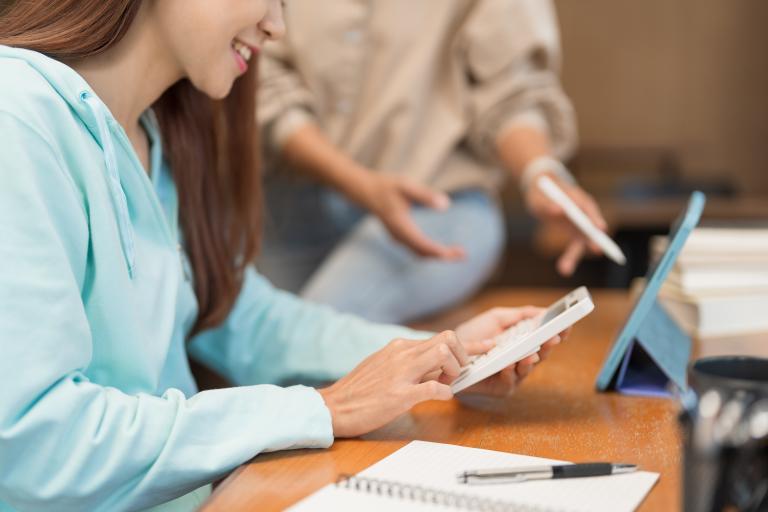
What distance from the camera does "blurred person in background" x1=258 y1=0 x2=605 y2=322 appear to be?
1.76 meters

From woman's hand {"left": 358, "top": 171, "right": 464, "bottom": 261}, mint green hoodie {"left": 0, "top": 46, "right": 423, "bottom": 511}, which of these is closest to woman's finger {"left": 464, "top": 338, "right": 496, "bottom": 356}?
mint green hoodie {"left": 0, "top": 46, "right": 423, "bottom": 511}

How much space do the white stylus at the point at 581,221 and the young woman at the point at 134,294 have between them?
0.96 ft

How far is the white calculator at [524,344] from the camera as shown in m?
0.89

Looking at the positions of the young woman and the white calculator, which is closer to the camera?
the young woman

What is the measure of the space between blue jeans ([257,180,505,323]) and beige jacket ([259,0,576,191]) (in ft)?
0.33

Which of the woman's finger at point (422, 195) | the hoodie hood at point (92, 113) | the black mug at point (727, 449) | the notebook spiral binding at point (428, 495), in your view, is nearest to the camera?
the black mug at point (727, 449)

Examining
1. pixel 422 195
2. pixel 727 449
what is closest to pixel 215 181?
pixel 422 195

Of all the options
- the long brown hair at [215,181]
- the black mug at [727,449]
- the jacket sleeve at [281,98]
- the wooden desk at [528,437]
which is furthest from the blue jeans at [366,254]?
the black mug at [727,449]

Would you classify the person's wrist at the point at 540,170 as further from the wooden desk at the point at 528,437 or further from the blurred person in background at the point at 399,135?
the wooden desk at the point at 528,437

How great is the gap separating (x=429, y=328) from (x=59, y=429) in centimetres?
95

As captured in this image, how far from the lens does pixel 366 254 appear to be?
1.78 meters

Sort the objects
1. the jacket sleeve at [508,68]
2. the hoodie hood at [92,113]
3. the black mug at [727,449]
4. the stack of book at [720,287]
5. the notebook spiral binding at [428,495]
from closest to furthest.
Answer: the black mug at [727,449] < the notebook spiral binding at [428,495] < the hoodie hood at [92,113] < the stack of book at [720,287] < the jacket sleeve at [508,68]

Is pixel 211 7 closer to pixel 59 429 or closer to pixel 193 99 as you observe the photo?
pixel 193 99

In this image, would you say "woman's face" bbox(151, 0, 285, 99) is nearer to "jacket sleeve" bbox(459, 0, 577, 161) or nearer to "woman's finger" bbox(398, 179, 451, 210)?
"woman's finger" bbox(398, 179, 451, 210)
